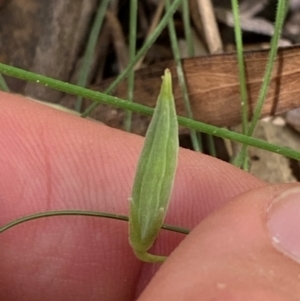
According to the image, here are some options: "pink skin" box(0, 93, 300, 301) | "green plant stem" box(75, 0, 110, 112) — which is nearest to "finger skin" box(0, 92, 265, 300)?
"pink skin" box(0, 93, 300, 301)

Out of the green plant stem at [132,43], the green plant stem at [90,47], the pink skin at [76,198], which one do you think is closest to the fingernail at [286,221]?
the pink skin at [76,198]

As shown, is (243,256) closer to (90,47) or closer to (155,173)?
(155,173)

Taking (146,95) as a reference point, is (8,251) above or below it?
below

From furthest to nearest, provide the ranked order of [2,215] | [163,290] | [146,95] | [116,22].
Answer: [116,22]
[146,95]
[2,215]
[163,290]

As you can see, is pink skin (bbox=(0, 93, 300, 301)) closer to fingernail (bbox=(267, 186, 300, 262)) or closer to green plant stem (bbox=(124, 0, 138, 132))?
green plant stem (bbox=(124, 0, 138, 132))

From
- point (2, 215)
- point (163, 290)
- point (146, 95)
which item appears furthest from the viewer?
point (146, 95)

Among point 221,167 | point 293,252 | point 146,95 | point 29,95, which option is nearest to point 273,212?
point 293,252

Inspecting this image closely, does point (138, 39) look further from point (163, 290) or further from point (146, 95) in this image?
point (163, 290)

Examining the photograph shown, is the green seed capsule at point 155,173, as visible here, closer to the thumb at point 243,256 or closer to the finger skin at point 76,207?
the thumb at point 243,256
